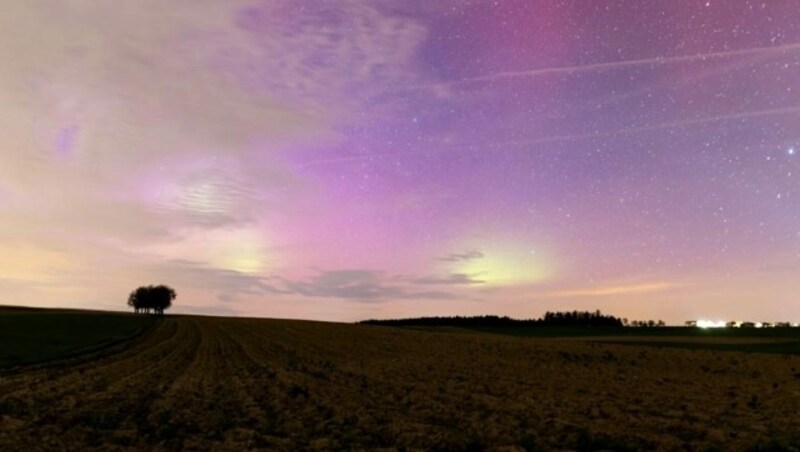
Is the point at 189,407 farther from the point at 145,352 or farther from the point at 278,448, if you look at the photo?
the point at 145,352

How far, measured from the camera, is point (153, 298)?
190 metres

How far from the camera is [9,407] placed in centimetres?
1867

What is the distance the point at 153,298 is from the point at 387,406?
18711cm

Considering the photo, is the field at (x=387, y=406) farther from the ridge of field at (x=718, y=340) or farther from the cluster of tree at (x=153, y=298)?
the cluster of tree at (x=153, y=298)

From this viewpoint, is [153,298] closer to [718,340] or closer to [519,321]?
[519,321]

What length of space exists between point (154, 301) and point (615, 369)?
176 metres

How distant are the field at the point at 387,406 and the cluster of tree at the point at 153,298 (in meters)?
164

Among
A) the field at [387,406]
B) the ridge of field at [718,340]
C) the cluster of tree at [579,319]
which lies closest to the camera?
the field at [387,406]

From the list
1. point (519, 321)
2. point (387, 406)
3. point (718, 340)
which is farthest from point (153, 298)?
point (387, 406)

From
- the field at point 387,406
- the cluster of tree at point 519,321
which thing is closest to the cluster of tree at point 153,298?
the cluster of tree at point 519,321

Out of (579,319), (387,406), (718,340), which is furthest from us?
(579,319)

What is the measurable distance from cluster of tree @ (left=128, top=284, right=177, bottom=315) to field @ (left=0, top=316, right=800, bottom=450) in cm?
16364

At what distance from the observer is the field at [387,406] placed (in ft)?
47.1

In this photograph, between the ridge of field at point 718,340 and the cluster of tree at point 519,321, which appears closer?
the ridge of field at point 718,340
